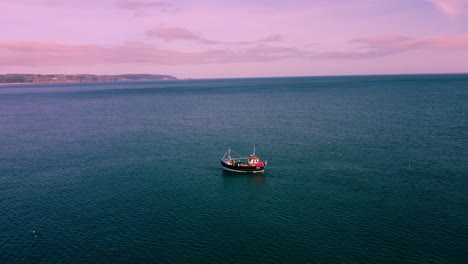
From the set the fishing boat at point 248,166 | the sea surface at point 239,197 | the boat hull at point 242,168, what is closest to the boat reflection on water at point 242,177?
the sea surface at point 239,197

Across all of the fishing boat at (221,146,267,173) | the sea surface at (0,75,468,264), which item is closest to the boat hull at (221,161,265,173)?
the fishing boat at (221,146,267,173)

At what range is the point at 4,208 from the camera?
6175cm

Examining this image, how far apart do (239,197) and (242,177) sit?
39.8ft

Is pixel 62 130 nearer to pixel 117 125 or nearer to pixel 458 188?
pixel 117 125

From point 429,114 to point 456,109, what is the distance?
21.9 meters

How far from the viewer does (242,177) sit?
256 feet

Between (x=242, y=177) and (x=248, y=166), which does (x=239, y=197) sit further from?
(x=248, y=166)

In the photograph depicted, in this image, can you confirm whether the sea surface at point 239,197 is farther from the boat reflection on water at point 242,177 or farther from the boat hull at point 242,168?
the boat hull at point 242,168

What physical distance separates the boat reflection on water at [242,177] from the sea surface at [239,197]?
0.51 m

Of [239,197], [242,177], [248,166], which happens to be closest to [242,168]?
[248,166]

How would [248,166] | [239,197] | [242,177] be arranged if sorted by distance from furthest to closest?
[248,166]
[242,177]
[239,197]

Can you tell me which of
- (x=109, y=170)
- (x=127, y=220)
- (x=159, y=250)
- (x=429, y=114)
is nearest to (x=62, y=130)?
(x=109, y=170)

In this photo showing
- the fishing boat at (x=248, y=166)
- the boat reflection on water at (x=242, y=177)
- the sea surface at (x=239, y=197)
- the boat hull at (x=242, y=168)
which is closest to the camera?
the sea surface at (x=239, y=197)

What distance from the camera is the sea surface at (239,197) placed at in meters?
47.8
